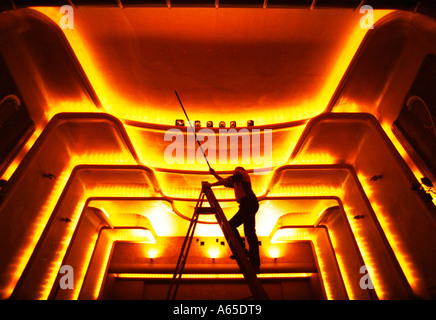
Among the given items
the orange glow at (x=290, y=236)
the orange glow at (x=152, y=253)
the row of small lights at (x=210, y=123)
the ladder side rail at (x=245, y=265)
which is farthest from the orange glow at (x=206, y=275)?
the ladder side rail at (x=245, y=265)

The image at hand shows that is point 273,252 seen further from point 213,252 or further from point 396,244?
point 396,244

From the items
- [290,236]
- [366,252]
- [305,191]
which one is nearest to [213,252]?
[290,236]

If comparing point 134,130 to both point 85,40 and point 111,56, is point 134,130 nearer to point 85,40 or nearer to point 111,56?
point 111,56

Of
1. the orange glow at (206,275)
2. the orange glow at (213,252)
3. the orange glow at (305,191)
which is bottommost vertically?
the orange glow at (206,275)

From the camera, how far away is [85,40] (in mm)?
4387

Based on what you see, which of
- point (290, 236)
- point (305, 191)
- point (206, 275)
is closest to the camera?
point (305, 191)

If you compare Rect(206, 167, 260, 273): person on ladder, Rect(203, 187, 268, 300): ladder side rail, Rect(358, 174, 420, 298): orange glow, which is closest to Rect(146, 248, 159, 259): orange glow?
Rect(206, 167, 260, 273): person on ladder

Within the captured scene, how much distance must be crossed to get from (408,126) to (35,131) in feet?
22.2

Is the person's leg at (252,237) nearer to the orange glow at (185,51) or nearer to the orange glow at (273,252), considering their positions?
the orange glow at (185,51)

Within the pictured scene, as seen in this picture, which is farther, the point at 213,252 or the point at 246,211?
the point at 213,252

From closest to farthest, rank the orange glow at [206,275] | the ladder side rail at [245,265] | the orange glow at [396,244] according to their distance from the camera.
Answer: the ladder side rail at [245,265]
the orange glow at [396,244]
the orange glow at [206,275]

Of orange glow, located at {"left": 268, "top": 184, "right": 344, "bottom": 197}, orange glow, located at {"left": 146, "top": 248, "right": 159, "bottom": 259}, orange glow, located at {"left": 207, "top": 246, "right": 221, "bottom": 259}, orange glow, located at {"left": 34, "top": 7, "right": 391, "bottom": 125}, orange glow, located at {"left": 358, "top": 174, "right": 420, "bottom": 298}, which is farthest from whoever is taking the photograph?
orange glow, located at {"left": 146, "top": 248, "right": 159, "bottom": 259}

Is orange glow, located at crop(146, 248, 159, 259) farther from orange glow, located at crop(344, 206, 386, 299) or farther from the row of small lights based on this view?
orange glow, located at crop(344, 206, 386, 299)

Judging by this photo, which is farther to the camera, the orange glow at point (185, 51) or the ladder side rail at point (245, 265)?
the orange glow at point (185, 51)
